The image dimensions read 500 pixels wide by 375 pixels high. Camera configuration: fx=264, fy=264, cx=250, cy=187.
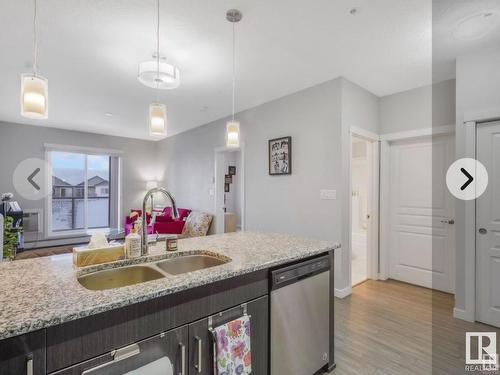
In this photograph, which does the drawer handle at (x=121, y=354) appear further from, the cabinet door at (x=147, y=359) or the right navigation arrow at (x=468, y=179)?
the right navigation arrow at (x=468, y=179)

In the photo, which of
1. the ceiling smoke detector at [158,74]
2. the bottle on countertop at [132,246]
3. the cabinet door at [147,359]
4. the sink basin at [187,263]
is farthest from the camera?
the ceiling smoke detector at [158,74]

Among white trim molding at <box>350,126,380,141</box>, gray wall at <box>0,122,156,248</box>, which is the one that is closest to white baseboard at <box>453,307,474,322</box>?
white trim molding at <box>350,126,380,141</box>

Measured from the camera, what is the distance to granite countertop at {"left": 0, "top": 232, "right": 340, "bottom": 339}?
86 centimetres

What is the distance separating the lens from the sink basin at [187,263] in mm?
1676

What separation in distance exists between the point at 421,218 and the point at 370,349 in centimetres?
209

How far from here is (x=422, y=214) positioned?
3535 millimetres

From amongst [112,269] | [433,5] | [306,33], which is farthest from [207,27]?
[112,269]

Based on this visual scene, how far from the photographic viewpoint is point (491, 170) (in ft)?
8.33

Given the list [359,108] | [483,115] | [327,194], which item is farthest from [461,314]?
[359,108]

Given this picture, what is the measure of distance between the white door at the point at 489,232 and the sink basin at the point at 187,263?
2.62 meters

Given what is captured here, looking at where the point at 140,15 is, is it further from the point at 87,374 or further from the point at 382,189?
the point at 382,189

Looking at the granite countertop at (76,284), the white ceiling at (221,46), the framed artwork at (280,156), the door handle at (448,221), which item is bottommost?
the granite countertop at (76,284)

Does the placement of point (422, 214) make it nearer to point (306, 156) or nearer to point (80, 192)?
point (306, 156)

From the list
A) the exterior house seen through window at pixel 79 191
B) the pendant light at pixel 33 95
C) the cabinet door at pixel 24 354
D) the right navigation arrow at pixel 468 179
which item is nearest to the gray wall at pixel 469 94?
the right navigation arrow at pixel 468 179
